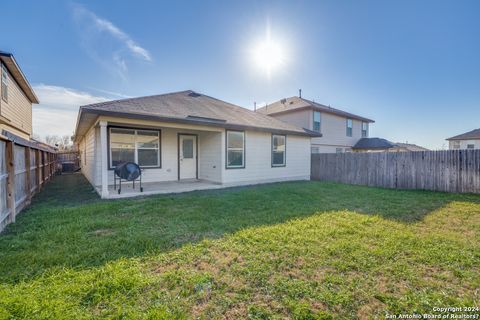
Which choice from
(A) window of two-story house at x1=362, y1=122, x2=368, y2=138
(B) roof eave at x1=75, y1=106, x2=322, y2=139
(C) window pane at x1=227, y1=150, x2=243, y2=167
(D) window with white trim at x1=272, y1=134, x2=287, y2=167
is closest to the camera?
(B) roof eave at x1=75, y1=106, x2=322, y2=139

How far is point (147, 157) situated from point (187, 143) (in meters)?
1.90

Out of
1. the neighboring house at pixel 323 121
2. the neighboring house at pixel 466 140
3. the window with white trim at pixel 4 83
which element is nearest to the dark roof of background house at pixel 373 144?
the neighboring house at pixel 323 121

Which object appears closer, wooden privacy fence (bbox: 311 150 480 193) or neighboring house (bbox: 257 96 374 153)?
wooden privacy fence (bbox: 311 150 480 193)

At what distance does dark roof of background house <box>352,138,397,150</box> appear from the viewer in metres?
17.7

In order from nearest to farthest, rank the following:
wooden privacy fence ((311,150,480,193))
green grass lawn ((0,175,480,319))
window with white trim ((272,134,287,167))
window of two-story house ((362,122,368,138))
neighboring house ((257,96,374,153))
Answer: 1. green grass lawn ((0,175,480,319))
2. wooden privacy fence ((311,150,480,193))
3. window with white trim ((272,134,287,167))
4. neighboring house ((257,96,374,153))
5. window of two-story house ((362,122,368,138))

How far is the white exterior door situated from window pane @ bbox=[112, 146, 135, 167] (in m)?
2.05

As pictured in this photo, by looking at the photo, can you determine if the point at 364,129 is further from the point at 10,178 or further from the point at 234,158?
the point at 10,178

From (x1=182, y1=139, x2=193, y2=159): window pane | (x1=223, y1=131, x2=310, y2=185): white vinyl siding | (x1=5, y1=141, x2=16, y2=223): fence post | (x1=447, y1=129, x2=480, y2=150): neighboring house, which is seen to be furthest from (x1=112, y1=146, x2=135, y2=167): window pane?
(x1=447, y1=129, x2=480, y2=150): neighboring house

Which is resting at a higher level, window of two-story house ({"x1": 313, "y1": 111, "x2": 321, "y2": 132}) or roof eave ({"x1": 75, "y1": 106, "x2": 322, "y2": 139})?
window of two-story house ({"x1": 313, "y1": 111, "x2": 321, "y2": 132})

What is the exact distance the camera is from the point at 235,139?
958cm

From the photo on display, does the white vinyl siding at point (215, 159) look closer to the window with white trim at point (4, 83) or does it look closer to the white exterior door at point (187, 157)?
the white exterior door at point (187, 157)

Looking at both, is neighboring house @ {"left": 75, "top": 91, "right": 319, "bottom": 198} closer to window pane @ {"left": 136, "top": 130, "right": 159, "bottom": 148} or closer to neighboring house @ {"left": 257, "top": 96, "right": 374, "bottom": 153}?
window pane @ {"left": 136, "top": 130, "right": 159, "bottom": 148}

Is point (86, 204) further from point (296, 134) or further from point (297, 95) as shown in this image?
point (297, 95)

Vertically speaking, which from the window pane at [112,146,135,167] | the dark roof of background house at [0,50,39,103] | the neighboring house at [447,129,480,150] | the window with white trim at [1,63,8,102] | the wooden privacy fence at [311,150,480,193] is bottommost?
the wooden privacy fence at [311,150,480,193]
